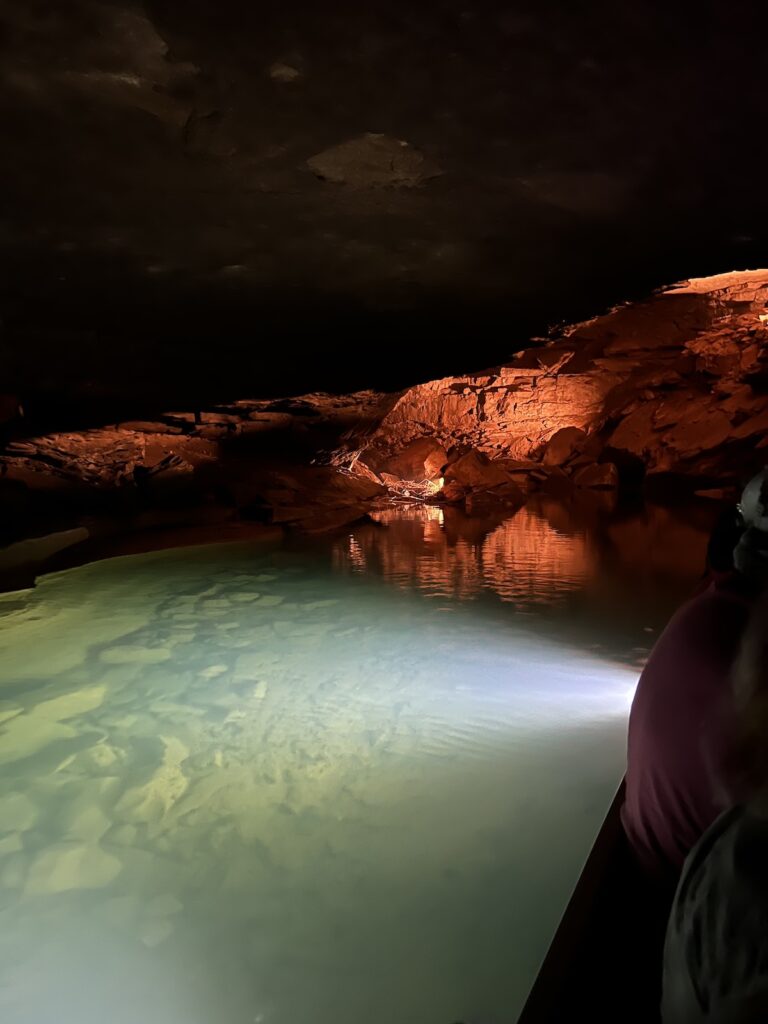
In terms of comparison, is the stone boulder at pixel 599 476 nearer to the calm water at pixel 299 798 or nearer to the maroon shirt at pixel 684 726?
the calm water at pixel 299 798

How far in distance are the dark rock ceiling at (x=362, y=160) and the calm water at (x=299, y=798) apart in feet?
7.42

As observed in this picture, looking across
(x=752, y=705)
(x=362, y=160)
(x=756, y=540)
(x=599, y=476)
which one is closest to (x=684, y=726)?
(x=752, y=705)

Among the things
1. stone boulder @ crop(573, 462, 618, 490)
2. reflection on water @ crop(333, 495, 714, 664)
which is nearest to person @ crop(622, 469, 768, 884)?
reflection on water @ crop(333, 495, 714, 664)

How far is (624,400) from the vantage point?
Answer: 14172 millimetres

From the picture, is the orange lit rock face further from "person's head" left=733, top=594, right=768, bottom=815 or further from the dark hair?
"person's head" left=733, top=594, right=768, bottom=815

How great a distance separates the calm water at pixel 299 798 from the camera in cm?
143

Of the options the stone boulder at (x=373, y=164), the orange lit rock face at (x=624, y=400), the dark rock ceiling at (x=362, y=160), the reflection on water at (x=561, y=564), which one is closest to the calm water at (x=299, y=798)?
the reflection on water at (x=561, y=564)

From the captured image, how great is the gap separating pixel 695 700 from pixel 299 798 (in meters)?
1.51

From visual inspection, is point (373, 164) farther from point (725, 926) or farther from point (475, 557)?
point (475, 557)

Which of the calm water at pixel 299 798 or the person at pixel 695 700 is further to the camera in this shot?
the calm water at pixel 299 798

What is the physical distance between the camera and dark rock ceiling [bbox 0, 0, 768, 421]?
83.2 inches

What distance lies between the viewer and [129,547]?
23.1ft

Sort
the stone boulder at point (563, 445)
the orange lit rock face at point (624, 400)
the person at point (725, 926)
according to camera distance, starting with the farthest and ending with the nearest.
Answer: the stone boulder at point (563, 445) < the orange lit rock face at point (624, 400) < the person at point (725, 926)

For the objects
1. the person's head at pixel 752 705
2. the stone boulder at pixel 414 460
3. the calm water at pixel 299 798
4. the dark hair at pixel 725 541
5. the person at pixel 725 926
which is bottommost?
the calm water at pixel 299 798
